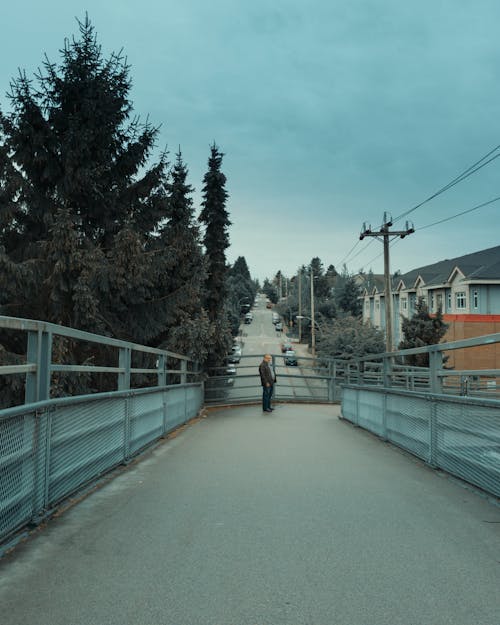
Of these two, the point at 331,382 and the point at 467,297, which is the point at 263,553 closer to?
the point at 331,382

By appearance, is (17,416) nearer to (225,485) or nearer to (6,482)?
(6,482)

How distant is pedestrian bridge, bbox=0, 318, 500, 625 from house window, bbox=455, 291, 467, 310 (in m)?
39.9

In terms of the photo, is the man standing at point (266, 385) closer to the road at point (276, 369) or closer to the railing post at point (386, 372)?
the road at point (276, 369)

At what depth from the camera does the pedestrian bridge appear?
2896 millimetres

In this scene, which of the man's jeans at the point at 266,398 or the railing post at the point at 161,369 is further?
the man's jeans at the point at 266,398

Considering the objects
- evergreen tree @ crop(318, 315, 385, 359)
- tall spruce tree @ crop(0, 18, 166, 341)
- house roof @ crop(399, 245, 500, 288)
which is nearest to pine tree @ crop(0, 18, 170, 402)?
tall spruce tree @ crop(0, 18, 166, 341)

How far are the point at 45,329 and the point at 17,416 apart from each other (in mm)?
927

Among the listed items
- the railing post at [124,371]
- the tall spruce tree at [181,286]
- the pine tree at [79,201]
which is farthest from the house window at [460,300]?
the railing post at [124,371]

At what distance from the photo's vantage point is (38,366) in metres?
4.44

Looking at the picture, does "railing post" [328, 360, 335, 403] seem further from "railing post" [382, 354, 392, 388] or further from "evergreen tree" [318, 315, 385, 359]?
"evergreen tree" [318, 315, 385, 359]

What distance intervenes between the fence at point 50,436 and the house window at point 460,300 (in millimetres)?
41967

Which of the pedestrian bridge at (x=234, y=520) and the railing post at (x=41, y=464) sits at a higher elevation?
the railing post at (x=41, y=464)

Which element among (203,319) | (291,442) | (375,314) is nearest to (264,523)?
(291,442)

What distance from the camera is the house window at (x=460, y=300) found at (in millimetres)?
44750
